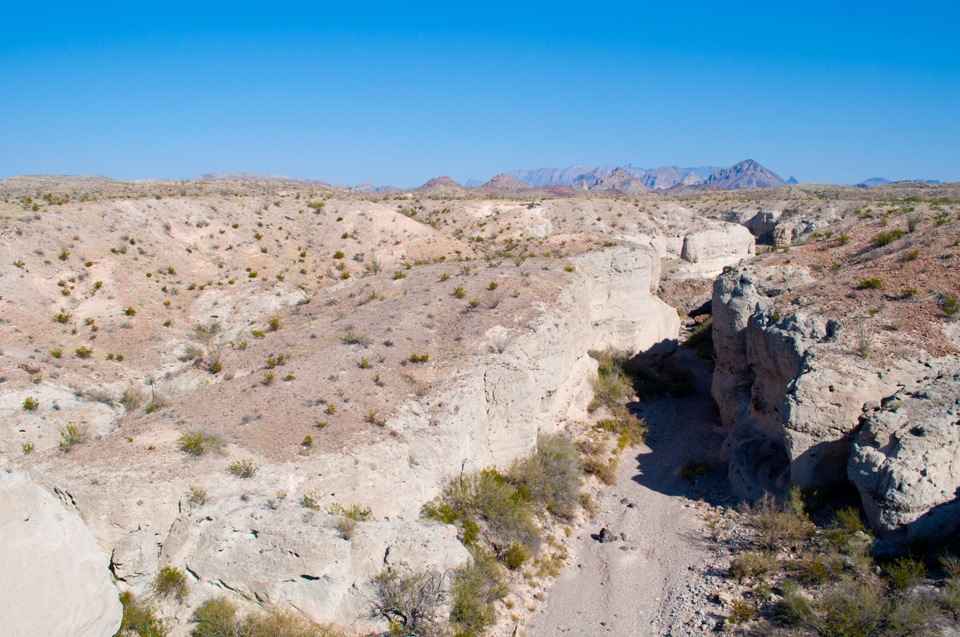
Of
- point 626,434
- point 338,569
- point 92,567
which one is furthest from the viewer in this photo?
point 626,434

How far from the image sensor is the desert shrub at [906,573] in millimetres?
10438

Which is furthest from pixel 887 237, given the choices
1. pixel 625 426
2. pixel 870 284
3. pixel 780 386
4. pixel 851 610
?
pixel 851 610

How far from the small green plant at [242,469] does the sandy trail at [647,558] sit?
627cm

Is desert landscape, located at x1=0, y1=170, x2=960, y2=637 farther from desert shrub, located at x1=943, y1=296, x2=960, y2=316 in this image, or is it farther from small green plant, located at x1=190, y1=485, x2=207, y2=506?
desert shrub, located at x1=943, y1=296, x2=960, y2=316

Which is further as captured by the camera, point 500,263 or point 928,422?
point 500,263

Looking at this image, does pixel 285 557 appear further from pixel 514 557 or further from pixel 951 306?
pixel 951 306

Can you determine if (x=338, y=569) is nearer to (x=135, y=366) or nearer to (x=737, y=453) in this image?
(x=737, y=453)

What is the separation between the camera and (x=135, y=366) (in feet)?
63.8

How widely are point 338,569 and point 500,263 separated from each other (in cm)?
1524

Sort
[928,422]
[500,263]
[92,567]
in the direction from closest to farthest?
1. [92,567]
2. [928,422]
3. [500,263]

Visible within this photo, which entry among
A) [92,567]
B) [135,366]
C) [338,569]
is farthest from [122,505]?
[135,366]

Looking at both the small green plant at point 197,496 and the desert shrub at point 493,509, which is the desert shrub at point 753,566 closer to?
the desert shrub at point 493,509

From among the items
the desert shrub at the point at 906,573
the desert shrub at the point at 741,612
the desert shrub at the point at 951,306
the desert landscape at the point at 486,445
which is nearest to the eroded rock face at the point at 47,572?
the desert landscape at the point at 486,445

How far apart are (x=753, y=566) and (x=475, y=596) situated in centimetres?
595
